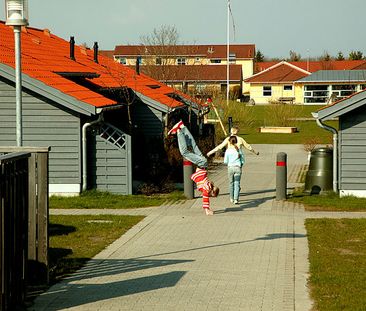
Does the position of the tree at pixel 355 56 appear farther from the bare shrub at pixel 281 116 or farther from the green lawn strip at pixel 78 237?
the green lawn strip at pixel 78 237

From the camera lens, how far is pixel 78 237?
13.3m

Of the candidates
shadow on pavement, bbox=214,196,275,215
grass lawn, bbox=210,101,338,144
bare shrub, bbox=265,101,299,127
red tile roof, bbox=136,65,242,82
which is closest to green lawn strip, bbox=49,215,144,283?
shadow on pavement, bbox=214,196,275,215

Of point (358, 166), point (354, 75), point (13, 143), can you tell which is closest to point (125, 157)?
point (13, 143)

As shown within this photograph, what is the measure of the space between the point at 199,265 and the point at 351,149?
840 cm

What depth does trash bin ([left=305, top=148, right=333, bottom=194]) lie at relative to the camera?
1948 cm

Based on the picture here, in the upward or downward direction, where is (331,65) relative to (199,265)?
upward

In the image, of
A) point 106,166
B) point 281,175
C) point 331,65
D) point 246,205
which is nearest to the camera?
point 246,205

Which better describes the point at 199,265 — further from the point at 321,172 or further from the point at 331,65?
the point at 331,65

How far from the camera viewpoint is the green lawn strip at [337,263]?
8.95 metres

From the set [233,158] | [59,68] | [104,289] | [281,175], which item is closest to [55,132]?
[59,68]

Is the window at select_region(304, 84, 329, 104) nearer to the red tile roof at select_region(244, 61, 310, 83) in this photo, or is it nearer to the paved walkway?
the red tile roof at select_region(244, 61, 310, 83)

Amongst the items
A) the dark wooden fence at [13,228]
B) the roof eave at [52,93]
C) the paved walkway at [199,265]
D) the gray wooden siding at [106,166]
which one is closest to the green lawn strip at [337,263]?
the paved walkway at [199,265]

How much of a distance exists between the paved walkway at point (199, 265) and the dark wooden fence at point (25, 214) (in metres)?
0.37

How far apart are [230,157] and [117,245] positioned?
555 cm
